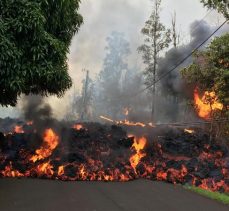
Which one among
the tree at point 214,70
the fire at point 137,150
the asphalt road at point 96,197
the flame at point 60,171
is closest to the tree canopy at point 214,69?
the tree at point 214,70

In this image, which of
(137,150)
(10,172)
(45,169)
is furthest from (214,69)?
(10,172)

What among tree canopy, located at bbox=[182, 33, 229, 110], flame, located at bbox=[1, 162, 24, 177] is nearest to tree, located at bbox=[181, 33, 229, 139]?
tree canopy, located at bbox=[182, 33, 229, 110]

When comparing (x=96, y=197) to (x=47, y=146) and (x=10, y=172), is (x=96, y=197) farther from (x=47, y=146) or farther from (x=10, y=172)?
(x=47, y=146)

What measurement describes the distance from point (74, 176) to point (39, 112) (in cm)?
862

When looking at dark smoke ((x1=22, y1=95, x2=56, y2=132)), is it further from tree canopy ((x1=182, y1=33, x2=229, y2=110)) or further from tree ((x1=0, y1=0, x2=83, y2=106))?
tree ((x1=0, y1=0, x2=83, y2=106))

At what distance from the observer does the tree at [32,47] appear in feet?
41.0

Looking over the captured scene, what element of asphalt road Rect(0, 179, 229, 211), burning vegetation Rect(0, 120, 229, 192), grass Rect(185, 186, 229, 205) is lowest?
asphalt road Rect(0, 179, 229, 211)

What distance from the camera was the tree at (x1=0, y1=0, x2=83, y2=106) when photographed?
12508 millimetres

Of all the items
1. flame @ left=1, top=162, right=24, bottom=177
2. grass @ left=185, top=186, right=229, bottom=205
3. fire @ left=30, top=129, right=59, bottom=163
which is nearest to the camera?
grass @ left=185, top=186, right=229, bottom=205

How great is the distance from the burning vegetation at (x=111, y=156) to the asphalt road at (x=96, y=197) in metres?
1.34

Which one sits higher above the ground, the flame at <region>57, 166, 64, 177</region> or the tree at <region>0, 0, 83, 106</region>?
the tree at <region>0, 0, 83, 106</region>

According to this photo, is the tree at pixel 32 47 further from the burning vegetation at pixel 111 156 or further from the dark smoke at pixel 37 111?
the dark smoke at pixel 37 111

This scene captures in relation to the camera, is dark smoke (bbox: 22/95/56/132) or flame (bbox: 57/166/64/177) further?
dark smoke (bbox: 22/95/56/132)

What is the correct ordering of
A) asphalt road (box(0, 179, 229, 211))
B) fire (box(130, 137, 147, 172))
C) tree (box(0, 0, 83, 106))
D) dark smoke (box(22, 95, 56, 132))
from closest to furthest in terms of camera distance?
tree (box(0, 0, 83, 106)) → asphalt road (box(0, 179, 229, 211)) → fire (box(130, 137, 147, 172)) → dark smoke (box(22, 95, 56, 132))
